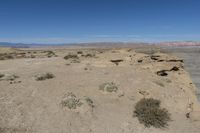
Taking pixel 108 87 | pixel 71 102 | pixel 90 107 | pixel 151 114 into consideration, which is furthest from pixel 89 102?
pixel 151 114

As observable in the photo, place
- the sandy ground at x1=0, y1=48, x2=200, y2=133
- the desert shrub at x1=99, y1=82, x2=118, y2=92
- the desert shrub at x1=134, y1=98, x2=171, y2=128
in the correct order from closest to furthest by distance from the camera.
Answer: the sandy ground at x1=0, y1=48, x2=200, y2=133, the desert shrub at x1=134, y1=98, x2=171, y2=128, the desert shrub at x1=99, y1=82, x2=118, y2=92

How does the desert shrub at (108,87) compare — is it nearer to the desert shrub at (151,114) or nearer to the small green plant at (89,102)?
the desert shrub at (151,114)

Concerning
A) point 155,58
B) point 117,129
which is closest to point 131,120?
point 117,129

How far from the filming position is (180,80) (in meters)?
21.8

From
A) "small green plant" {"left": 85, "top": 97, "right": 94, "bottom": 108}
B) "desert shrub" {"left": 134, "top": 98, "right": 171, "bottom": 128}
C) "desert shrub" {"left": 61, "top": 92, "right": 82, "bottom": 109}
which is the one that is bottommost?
"desert shrub" {"left": 134, "top": 98, "right": 171, "bottom": 128}

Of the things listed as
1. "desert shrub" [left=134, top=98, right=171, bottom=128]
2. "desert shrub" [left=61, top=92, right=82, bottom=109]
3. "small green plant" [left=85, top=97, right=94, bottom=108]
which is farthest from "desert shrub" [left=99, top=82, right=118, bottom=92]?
"desert shrub" [left=61, top=92, right=82, bottom=109]

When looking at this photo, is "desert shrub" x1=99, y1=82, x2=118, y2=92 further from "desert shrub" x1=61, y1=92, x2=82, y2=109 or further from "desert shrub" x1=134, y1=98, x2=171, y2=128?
"desert shrub" x1=61, y1=92, x2=82, y2=109

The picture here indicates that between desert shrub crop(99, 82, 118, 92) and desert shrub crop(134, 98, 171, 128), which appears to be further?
desert shrub crop(99, 82, 118, 92)

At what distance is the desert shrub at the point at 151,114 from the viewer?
40.8 ft

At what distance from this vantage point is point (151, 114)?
12.9 m

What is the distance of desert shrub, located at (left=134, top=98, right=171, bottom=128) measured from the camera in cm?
1242

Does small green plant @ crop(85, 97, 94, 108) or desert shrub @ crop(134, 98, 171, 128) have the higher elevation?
small green plant @ crop(85, 97, 94, 108)

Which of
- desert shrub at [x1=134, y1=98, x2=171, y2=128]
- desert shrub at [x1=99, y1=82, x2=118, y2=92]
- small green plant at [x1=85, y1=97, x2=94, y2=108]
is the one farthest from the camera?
desert shrub at [x1=99, y1=82, x2=118, y2=92]

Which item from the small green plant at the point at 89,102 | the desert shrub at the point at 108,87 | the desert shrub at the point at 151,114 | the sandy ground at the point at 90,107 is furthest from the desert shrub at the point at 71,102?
the desert shrub at the point at 151,114
